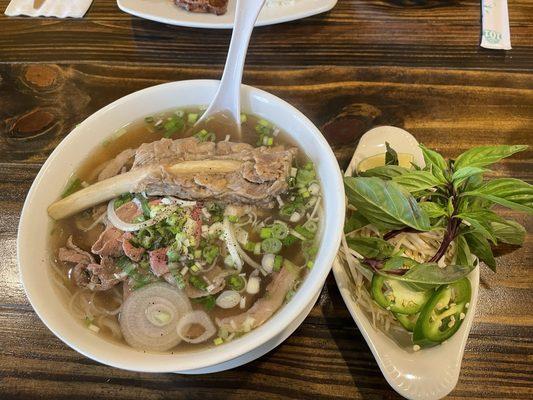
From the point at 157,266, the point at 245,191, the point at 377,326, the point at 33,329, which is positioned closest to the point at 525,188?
the point at 377,326

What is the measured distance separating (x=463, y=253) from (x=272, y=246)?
570mm

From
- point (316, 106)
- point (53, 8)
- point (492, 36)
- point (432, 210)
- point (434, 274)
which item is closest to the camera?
point (434, 274)

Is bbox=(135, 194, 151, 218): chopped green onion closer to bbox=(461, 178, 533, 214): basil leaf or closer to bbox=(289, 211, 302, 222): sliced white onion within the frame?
bbox=(289, 211, 302, 222): sliced white onion

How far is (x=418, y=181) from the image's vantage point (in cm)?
126

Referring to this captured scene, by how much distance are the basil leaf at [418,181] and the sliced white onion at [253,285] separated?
1.61 ft

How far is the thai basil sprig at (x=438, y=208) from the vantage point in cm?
117

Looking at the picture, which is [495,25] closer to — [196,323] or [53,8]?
[196,323]

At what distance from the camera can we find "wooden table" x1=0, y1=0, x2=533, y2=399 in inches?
49.8

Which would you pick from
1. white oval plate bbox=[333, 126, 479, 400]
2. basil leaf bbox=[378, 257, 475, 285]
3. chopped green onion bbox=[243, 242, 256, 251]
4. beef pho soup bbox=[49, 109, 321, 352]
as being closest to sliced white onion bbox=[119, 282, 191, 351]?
beef pho soup bbox=[49, 109, 321, 352]

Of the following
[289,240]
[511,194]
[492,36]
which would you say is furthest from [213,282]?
[492,36]

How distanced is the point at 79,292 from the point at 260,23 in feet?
4.32

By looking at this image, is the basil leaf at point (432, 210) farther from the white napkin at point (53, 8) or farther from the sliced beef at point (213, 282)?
the white napkin at point (53, 8)

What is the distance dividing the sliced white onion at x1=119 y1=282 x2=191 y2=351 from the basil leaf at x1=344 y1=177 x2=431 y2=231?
567 mm

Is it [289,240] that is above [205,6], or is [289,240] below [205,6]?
below
